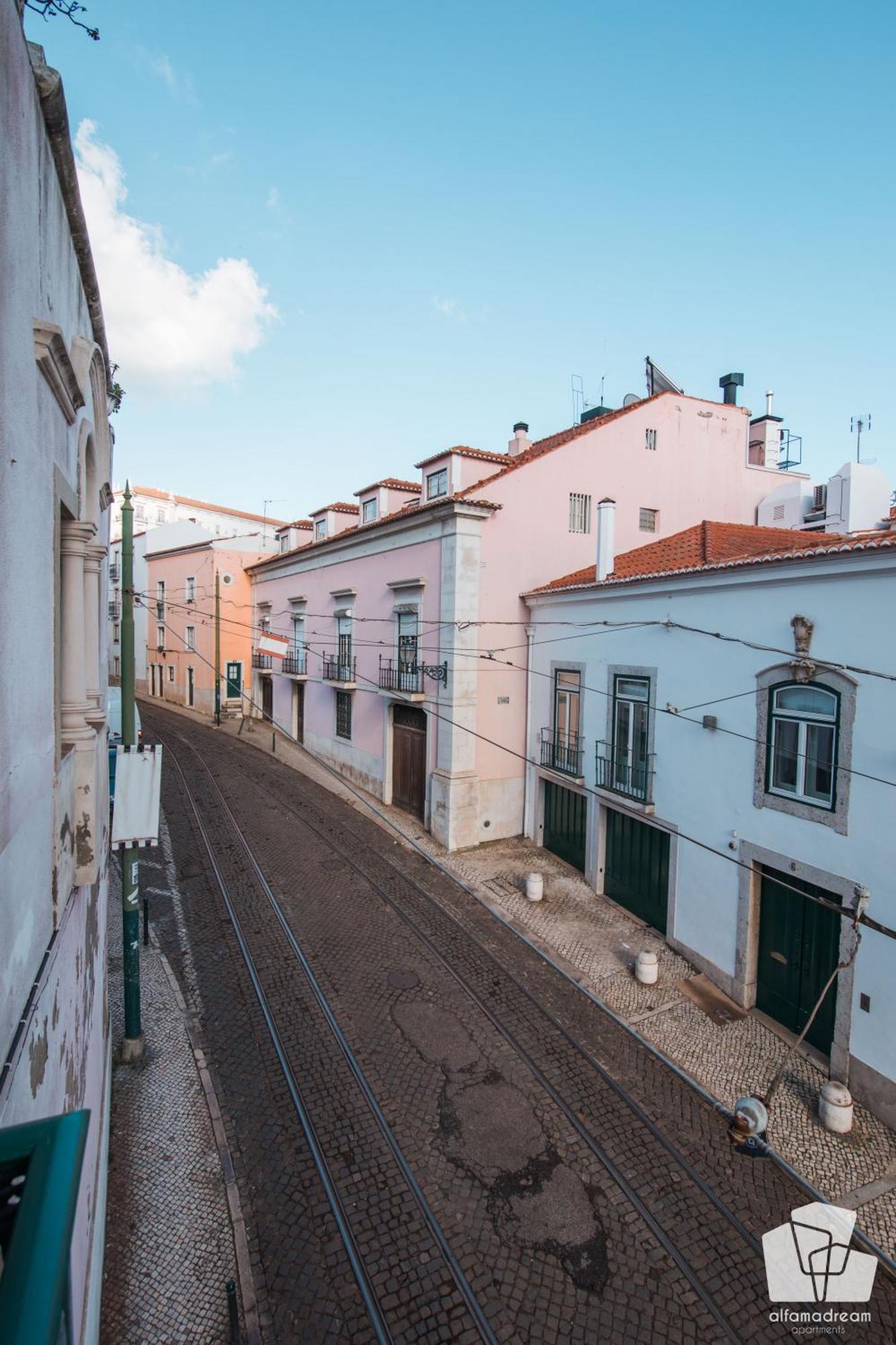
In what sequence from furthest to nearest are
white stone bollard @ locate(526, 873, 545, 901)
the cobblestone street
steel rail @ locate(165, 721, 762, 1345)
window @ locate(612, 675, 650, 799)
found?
white stone bollard @ locate(526, 873, 545, 901), window @ locate(612, 675, 650, 799), steel rail @ locate(165, 721, 762, 1345), the cobblestone street

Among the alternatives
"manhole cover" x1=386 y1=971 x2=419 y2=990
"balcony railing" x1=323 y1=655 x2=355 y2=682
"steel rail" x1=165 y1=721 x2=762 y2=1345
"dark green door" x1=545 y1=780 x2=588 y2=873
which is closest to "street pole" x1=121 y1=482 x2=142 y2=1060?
"manhole cover" x1=386 y1=971 x2=419 y2=990

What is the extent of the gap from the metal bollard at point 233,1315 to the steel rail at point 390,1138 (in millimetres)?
Answer: 1874

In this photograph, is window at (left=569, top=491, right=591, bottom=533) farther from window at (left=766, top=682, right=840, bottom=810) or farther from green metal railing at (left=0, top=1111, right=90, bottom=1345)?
green metal railing at (left=0, top=1111, right=90, bottom=1345)

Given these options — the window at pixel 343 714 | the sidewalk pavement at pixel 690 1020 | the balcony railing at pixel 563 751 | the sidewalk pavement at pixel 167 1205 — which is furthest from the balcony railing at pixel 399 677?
the sidewalk pavement at pixel 167 1205

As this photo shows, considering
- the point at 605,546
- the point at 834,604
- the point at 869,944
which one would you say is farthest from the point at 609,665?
the point at 869,944

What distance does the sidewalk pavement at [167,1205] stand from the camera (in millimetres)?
5812


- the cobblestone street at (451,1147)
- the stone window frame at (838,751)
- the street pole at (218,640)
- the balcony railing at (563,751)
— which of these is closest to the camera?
the cobblestone street at (451,1147)

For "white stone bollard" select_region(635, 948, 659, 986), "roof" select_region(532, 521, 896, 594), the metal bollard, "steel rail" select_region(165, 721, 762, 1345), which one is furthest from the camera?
"roof" select_region(532, 521, 896, 594)

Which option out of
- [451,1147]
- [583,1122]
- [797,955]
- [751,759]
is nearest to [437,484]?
[751,759]

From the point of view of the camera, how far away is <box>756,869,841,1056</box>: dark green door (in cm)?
943

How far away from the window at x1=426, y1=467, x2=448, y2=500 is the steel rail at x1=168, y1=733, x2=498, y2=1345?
10.5 m

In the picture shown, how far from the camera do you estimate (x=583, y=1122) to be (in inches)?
316

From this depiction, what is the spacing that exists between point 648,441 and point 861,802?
43.4 ft

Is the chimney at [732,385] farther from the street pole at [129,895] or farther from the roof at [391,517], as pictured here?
the street pole at [129,895]
